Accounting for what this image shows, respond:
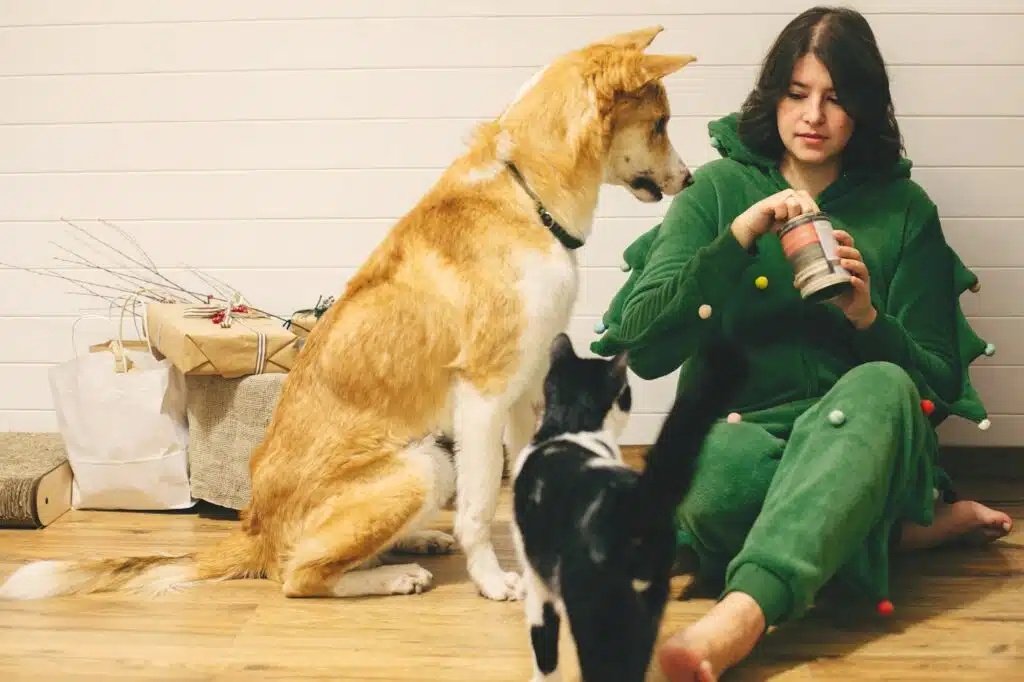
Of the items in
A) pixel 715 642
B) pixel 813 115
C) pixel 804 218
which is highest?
pixel 813 115

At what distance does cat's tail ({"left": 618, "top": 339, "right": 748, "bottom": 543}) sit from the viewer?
1.42m

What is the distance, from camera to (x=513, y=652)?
1987 millimetres

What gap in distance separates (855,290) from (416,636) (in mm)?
1073

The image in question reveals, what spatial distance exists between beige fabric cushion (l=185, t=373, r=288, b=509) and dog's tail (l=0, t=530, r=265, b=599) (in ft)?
1.55

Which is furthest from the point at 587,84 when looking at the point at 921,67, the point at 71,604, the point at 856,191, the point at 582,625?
the point at 71,604

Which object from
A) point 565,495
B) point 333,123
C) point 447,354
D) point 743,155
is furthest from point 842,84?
point 333,123

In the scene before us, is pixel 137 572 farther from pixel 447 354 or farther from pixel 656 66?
pixel 656 66

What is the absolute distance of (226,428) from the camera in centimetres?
279

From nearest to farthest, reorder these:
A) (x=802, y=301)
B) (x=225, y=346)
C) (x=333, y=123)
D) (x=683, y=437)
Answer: (x=683, y=437), (x=802, y=301), (x=225, y=346), (x=333, y=123)

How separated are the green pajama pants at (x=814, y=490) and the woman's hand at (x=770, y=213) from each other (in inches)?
13.6

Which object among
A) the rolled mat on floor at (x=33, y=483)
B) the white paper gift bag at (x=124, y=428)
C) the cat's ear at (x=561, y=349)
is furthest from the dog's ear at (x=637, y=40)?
the rolled mat on floor at (x=33, y=483)

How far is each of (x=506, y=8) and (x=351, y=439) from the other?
1448mm

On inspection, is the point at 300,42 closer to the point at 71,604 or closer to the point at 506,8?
the point at 506,8

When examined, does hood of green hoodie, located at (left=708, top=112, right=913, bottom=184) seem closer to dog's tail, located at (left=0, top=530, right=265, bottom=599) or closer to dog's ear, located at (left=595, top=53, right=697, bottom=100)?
dog's ear, located at (left=595, top=53, right=697, bottom=100)
